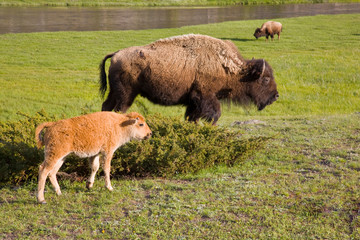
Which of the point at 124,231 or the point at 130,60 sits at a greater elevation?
the point at 130,60

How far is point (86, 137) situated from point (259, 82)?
16.3ft

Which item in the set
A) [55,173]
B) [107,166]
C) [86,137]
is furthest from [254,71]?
[55,173]

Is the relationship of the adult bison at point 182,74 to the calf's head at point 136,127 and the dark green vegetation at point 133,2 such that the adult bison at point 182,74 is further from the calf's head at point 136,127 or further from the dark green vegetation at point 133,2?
the dark green vegetation at point 133,2

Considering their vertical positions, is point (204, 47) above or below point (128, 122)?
above

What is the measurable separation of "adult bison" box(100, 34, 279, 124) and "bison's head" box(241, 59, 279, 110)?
2 cm

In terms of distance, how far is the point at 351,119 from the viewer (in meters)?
9.64

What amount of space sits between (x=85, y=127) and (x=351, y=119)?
6.57 meters

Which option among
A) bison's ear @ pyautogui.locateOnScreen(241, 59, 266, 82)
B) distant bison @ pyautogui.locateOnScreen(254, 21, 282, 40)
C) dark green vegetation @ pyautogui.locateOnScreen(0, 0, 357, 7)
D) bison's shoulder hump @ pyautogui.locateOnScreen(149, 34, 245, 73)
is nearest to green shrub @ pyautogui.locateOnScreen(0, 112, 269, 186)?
bison's shoulder hump @ pyautogui.locateOnScreen(149, 34, 245, 73)

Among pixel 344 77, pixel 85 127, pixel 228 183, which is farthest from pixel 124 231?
pixel 344 77

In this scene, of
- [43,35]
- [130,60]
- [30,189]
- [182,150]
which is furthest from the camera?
[43,35]

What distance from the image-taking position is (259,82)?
915cm

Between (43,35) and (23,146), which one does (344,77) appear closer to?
(23,146)

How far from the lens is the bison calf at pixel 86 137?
4930 millimetres

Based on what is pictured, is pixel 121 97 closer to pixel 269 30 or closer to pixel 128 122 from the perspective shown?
pixel 128 122
